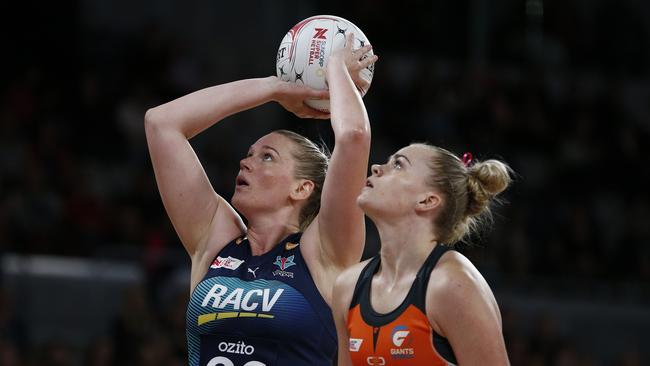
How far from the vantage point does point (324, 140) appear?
30.9 feet

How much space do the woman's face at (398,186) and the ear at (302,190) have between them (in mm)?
426

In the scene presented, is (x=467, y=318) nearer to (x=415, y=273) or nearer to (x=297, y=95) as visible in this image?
(x=415, y=273)

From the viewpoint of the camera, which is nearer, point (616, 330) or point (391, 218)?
point (391, 218)

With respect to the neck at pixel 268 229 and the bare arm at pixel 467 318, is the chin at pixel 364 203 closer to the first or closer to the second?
the bare arm at pixel 467 318

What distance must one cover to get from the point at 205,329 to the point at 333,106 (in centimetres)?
92

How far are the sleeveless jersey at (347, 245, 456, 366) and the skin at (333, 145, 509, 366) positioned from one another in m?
0.03

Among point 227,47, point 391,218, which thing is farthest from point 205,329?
point 227,47

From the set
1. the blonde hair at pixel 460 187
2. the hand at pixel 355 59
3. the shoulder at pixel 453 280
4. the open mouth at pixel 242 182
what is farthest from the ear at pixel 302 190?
the shoulder at pixel 453 280

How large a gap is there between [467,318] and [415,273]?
0.97 feet

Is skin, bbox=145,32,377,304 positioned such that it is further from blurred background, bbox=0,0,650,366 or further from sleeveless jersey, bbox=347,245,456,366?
blurred background, bbox=0,0,650,366

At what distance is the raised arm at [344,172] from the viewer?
384cm

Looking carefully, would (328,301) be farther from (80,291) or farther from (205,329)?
(80,291)

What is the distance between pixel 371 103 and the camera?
11.6 meters

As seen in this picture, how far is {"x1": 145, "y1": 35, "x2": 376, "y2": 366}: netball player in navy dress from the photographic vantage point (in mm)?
3918
